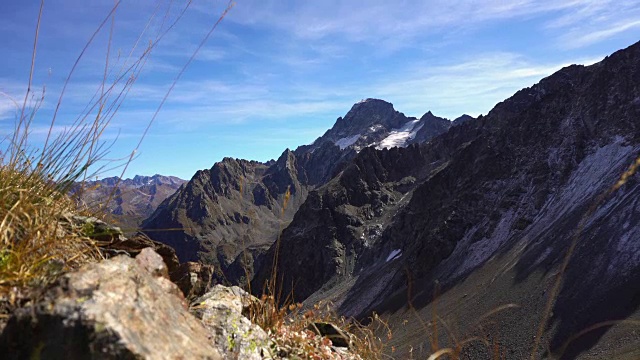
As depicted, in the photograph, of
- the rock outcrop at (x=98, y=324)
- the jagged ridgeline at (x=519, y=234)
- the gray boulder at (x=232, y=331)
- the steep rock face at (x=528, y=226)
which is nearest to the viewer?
the rock outcrop at (x=98, y=324)

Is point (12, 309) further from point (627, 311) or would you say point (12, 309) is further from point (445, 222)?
point (445, 222)

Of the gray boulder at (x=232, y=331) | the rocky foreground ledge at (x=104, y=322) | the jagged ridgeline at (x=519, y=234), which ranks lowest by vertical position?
the jagged ridgeline at (x=519, y=234)

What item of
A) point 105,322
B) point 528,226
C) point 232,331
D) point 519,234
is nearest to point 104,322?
point 105,322

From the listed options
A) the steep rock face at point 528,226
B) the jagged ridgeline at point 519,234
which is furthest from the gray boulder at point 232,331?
the steep rock face at point 528,226

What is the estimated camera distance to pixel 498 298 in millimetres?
79812

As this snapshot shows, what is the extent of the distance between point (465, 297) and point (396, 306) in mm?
24127

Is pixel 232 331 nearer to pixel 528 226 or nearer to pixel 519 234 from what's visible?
pixel 519 234

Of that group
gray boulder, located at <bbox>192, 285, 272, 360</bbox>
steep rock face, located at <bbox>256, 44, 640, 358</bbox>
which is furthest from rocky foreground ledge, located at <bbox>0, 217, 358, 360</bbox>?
steep rock face, located at <bbox>256, 44, 640, 358</bbox>

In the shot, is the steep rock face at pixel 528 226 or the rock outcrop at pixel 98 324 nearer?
the rock outcrop at pixel 98 324

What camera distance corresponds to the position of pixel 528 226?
105 meters

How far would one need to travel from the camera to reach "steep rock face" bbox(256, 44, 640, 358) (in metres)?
68.7

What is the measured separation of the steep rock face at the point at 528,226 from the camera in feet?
225

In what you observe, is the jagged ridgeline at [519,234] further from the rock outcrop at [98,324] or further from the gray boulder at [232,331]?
the rock outcrop at [98,324]

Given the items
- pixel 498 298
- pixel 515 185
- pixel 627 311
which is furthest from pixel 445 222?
pixel 627 311
